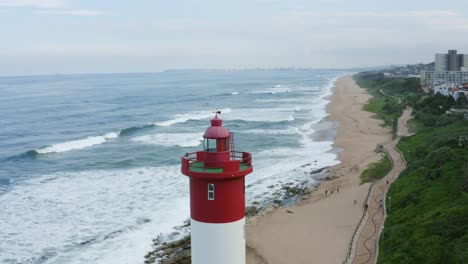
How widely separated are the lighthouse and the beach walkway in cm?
1033

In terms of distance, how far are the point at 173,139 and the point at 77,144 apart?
341 inches

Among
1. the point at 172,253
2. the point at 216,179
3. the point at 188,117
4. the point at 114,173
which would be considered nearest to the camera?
the point at 216,179

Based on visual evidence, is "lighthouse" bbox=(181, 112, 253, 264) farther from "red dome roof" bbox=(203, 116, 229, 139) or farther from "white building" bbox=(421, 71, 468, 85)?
"white building" bbox=(421, 71, 468, 85)

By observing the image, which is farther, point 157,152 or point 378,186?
point 157,152

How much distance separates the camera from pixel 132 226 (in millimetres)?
22234

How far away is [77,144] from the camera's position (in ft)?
144

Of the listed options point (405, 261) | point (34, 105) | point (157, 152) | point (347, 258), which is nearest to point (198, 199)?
point (405, 261)

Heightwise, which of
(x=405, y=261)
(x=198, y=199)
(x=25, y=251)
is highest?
(x=198, y=199)

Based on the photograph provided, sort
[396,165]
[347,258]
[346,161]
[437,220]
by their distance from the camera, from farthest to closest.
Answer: [346,161] → [396,165] → [347,258] → [437,220]

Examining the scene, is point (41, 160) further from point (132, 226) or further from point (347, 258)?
point (347, 258)

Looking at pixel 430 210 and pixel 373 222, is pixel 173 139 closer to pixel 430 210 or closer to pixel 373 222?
pixel 373 222

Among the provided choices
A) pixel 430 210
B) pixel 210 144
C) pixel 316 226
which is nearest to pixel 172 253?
pixel 316 226

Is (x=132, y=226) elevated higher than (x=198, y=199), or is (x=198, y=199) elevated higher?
(x=198, y=199)

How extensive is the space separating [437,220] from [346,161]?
1838 cm
